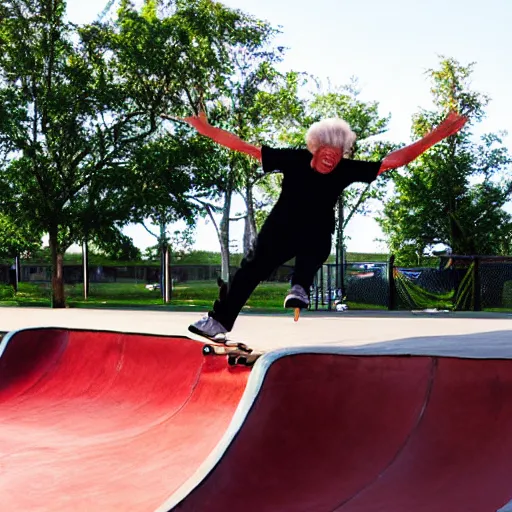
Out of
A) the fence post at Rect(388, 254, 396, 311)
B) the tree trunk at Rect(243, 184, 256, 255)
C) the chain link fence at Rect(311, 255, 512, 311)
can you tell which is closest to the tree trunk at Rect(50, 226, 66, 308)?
the chain link fence at Rect(311, 255, 512, 311)

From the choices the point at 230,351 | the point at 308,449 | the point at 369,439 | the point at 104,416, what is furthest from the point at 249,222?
the point at 308,449

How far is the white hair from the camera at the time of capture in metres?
4.11

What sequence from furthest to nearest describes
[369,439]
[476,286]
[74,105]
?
[74,105]
[476,286]
[369,439]

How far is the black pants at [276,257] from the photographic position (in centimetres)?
426

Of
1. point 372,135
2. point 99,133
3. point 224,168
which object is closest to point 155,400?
point 99,133

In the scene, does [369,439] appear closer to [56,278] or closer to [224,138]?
[224,138]

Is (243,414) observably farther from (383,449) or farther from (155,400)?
(155,400)

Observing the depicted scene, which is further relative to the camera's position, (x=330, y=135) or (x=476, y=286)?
(x=476, y=286)

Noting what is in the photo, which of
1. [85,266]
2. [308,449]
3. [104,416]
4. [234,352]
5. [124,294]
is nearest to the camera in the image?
[308,449]

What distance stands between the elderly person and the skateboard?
14 cm

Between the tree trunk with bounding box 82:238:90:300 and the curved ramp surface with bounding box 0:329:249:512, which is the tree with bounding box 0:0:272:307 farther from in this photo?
the curved ramp surface with bounding box 0:329:249:512

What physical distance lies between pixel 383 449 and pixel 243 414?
0.76 meters

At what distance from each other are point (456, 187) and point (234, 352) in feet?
78.1

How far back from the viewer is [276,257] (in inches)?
170
